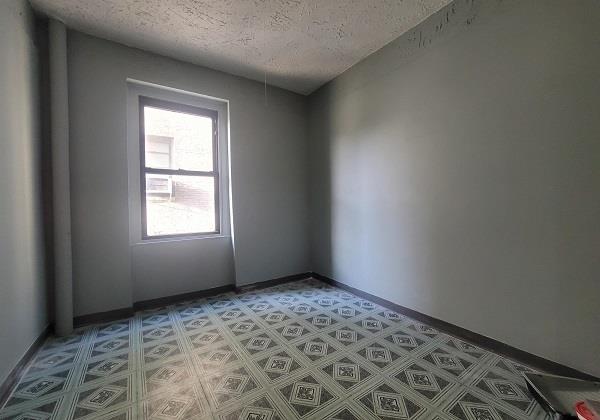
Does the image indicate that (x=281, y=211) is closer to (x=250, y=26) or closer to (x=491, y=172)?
(x=250, y=26)

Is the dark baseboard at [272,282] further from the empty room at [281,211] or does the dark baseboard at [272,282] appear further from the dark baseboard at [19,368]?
the dark baseboard at [19,368]

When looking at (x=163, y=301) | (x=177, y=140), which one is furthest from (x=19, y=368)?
(x=177, y=140)

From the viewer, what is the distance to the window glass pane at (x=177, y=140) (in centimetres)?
292

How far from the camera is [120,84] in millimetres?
2596

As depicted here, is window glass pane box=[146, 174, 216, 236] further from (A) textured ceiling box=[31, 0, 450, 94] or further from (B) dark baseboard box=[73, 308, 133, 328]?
(A) textured ceiling box=[31, 0, 450, 94]

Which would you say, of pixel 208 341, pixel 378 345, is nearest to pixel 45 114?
pixel 208 341

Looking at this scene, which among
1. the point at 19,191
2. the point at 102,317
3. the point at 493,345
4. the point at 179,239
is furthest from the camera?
the point at 179,239

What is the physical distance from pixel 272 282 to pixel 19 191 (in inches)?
106

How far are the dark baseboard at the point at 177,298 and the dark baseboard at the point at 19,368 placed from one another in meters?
0.73

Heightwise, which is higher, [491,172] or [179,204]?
[491,172]

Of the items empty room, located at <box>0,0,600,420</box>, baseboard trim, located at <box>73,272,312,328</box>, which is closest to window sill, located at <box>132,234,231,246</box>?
empty room, located at <box>0,0,600,420</box>

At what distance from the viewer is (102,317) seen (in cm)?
249

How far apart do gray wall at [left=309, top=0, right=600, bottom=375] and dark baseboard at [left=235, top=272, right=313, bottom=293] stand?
44.6 inches

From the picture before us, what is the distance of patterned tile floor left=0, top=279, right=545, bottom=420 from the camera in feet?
4.55
